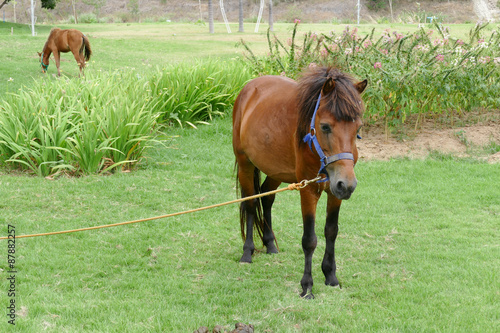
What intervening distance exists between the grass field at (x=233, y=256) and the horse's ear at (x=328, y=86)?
1583 millimetres

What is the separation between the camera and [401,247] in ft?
15.4

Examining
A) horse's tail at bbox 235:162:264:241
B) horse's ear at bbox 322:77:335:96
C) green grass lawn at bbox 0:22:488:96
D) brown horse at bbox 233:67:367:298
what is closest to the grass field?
horse's tail at bbox 235:162:264:241

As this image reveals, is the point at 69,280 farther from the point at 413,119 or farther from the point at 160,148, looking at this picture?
the point at 413,119

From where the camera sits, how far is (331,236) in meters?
3.86

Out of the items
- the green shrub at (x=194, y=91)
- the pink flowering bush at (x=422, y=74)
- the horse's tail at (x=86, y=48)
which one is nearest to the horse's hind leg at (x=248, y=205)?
the pink flowering bush at (x=422, y=74)

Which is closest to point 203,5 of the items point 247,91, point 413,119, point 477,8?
point 477,8

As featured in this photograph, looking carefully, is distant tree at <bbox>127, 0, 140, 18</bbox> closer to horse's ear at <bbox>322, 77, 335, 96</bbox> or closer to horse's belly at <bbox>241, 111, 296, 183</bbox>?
horse's belly at <bbox>241, 111, 296, 183</bbox>

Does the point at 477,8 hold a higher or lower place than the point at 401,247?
higher

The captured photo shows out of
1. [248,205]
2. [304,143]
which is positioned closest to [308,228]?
[304,143]

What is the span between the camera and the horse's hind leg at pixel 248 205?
4.60 m

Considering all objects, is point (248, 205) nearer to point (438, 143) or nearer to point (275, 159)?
point (275, 159)

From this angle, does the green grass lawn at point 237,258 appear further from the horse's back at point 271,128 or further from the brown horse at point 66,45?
the brown horse at point 66,45

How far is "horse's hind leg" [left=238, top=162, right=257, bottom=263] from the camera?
460 cm

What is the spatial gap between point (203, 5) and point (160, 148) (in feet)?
183
